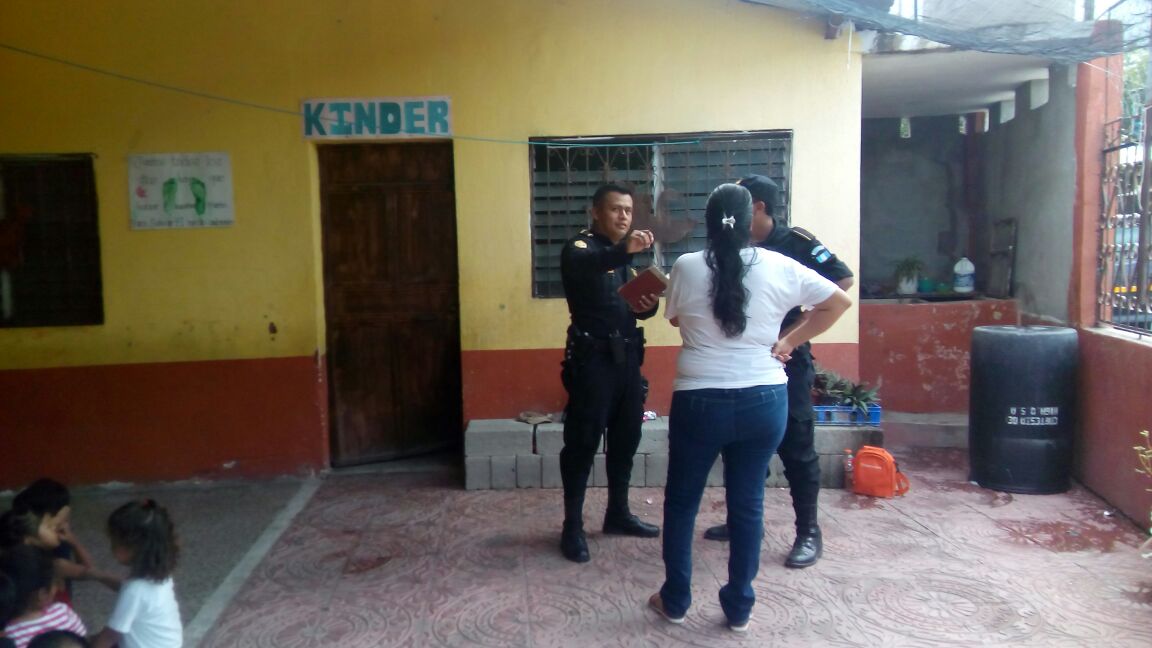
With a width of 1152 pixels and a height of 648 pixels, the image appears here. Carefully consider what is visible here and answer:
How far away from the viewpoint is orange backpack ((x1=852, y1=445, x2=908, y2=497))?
4.95 m

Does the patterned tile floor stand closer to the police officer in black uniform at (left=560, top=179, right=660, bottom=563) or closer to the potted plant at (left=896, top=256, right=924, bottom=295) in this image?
the police officer in black uniform at (left=560, top=179, right=660, bottom=563)

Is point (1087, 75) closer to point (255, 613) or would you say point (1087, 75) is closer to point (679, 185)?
point (679, 185)

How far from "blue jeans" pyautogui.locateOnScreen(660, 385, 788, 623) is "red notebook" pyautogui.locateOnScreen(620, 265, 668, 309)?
0.53m

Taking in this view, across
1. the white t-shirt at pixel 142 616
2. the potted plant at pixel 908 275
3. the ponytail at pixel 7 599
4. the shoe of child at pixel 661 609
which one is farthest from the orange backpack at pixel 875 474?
the ponytail at pixel 7 599

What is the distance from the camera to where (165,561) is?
269cm

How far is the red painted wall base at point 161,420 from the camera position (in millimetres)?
5398

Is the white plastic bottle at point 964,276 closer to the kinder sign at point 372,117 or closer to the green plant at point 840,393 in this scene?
the green plant at point 840,393

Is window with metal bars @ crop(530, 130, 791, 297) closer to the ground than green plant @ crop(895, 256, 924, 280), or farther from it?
farther from it

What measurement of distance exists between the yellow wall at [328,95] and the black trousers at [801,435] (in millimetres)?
1796

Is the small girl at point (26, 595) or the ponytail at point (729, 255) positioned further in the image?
the ponytail at point (729, 255)

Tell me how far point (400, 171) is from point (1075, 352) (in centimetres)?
449

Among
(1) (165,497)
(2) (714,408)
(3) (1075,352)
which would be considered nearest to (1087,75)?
(3) (1075,352)

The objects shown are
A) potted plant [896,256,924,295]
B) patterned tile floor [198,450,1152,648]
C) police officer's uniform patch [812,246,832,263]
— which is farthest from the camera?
potted plant [896,256,924,295]

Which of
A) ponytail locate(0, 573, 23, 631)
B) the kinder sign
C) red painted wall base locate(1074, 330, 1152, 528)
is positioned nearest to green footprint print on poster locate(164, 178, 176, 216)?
the kinder sign
